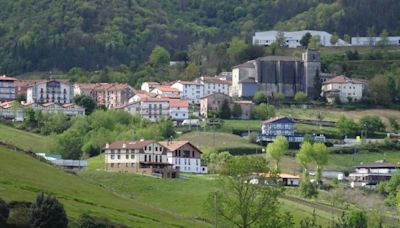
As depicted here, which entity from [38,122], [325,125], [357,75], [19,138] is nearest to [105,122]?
[38,122]

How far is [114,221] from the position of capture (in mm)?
63000

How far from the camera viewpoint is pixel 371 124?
14962 cm

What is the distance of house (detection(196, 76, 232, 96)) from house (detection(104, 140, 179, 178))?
56.5 meters

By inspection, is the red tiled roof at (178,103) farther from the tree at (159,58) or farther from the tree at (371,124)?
the tree at (159,58)

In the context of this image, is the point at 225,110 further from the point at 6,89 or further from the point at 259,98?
the point at 6,89

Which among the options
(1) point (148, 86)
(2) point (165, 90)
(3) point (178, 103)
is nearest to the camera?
(3) point (178, 103)

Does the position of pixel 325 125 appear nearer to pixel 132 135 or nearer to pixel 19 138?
pixel 132 135

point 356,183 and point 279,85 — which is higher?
point 279,85

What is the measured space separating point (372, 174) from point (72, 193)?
2420 inches

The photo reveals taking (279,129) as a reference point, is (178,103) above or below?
above

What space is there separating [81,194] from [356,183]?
56838mm

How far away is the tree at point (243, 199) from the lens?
65500mm

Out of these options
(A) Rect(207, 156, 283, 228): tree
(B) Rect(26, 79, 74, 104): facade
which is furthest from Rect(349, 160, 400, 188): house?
(A) Rect(207, 156, 283, 228): tree

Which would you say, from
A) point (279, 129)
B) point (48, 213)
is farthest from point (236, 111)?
point (48, 213)
